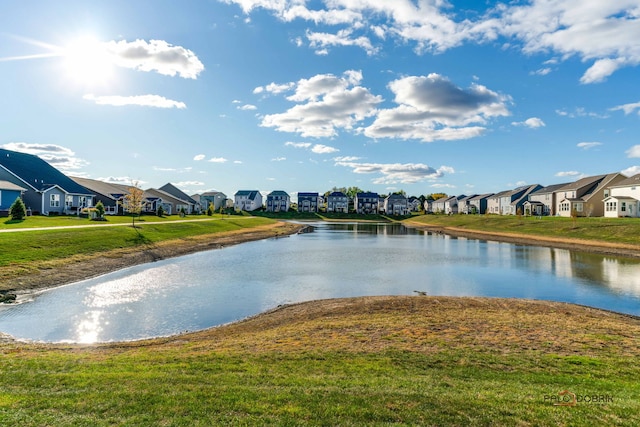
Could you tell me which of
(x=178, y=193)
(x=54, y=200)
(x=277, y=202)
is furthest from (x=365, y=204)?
(x=54, y=200)

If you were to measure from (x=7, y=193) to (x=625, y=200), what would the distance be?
333 feet

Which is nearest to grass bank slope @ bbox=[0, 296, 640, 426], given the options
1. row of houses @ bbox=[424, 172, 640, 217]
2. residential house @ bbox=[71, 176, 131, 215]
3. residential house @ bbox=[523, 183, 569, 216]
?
row of houses @ bbox=[424, 172, 640, 217]

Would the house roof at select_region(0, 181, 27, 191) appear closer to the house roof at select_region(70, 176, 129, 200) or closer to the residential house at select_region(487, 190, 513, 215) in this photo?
the house roof at select_region(70, 176, 129, 200)

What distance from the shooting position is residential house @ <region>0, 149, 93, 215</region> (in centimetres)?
5466

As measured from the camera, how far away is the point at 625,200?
65.6 meters

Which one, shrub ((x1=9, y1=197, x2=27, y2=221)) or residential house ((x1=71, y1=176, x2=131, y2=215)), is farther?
residential house ((x1=71, y1=176, x2=131, y2=215))

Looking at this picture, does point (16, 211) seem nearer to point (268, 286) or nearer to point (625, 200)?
point (268, 286)

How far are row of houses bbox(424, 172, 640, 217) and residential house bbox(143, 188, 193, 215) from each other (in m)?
90.2

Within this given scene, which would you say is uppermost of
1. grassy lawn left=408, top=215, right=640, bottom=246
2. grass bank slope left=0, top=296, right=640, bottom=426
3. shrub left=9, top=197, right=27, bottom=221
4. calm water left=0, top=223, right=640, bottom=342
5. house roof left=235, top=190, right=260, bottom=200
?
house roof left=235, top=190, right=260, bottom=200

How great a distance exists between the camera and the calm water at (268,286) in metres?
17.0

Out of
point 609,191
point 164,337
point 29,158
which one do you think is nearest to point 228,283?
point 164,337

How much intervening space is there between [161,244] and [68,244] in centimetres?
1150

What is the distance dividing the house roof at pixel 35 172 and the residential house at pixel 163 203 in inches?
745

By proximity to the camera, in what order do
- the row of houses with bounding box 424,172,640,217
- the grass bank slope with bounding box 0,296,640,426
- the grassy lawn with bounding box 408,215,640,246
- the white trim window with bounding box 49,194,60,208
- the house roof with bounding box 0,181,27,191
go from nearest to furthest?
the grass bank slope with bounding box 0,296,640,426 → the house roof with bounding box 0,181,27,191 → the grassy lawn with bounding box 408,215,640,246 → the white trim window with bounding box 49,194,60,208 → the row of houses with bounding box 424,172,640,217
